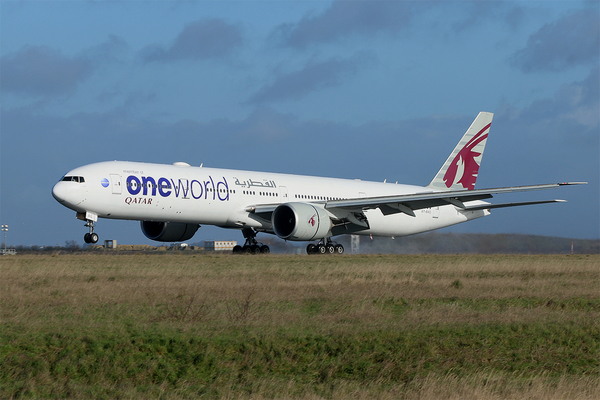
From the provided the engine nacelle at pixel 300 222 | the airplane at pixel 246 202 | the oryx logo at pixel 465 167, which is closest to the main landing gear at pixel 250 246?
the airplane at pixel 246 202

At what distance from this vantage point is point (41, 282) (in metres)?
16.9

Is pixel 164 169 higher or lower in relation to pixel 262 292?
higher

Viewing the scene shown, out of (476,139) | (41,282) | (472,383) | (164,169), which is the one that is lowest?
(472,383)

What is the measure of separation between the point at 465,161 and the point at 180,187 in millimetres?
19067

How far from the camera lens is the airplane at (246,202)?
94.2ft

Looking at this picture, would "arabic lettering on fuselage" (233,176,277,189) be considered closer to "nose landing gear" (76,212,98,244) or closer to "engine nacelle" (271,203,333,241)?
"engine nacelle" (271,203,333,241)

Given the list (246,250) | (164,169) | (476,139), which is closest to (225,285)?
(164,169)

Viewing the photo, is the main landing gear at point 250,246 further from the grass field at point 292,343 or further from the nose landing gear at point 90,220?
the grass field at point 292,343

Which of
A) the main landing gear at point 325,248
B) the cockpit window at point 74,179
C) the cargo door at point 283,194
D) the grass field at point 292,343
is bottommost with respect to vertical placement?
the grass field at point 292,343

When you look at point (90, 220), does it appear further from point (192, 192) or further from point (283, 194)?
point (283, 194)

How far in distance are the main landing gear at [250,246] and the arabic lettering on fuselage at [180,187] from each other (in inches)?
143

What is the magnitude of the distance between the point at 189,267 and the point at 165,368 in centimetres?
1256

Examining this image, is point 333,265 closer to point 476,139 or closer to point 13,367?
point 13,367

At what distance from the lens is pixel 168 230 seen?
34.1 m
